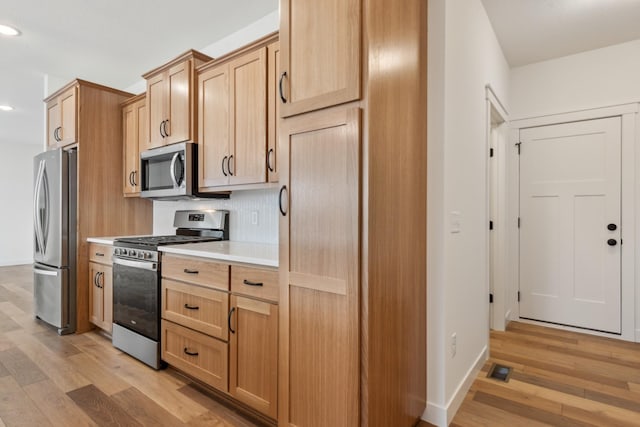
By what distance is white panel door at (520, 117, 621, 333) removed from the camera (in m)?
3.09

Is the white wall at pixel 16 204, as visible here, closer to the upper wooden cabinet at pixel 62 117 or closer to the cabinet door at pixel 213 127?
the upper wooden cabinet at pixel 62 117

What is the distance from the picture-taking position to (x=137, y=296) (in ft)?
8.21

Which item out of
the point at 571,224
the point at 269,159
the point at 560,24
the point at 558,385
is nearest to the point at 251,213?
the point at 269,159

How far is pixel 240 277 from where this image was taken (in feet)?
6.04

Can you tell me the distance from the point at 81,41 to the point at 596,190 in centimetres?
492

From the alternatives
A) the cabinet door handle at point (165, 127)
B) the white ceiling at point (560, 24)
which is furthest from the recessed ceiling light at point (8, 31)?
the white ceiling at point (560, 24)

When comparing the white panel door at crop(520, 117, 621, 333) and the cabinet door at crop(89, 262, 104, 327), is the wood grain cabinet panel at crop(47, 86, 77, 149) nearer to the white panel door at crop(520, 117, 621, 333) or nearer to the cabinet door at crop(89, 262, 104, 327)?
the cabinet door at crop(89, 262, 104, 327)

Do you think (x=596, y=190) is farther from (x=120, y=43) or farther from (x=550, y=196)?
(x=120, y=43)

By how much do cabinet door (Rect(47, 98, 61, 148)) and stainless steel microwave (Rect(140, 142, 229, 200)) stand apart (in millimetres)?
1224

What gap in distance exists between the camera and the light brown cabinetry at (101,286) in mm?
2936

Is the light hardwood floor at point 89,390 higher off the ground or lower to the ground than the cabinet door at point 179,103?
lower

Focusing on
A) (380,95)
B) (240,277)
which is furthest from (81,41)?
(380,95)

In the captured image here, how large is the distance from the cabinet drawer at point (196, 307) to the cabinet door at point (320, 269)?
523 millimetres

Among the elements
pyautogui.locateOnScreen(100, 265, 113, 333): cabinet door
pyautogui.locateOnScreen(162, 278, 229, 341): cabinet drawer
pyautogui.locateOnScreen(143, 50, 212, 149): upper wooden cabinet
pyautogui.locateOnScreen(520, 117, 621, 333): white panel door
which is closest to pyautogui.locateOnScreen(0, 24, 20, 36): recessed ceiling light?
pyautogui.locateOnScreen(143, 50, 212, 149): upper wooden cabinet
